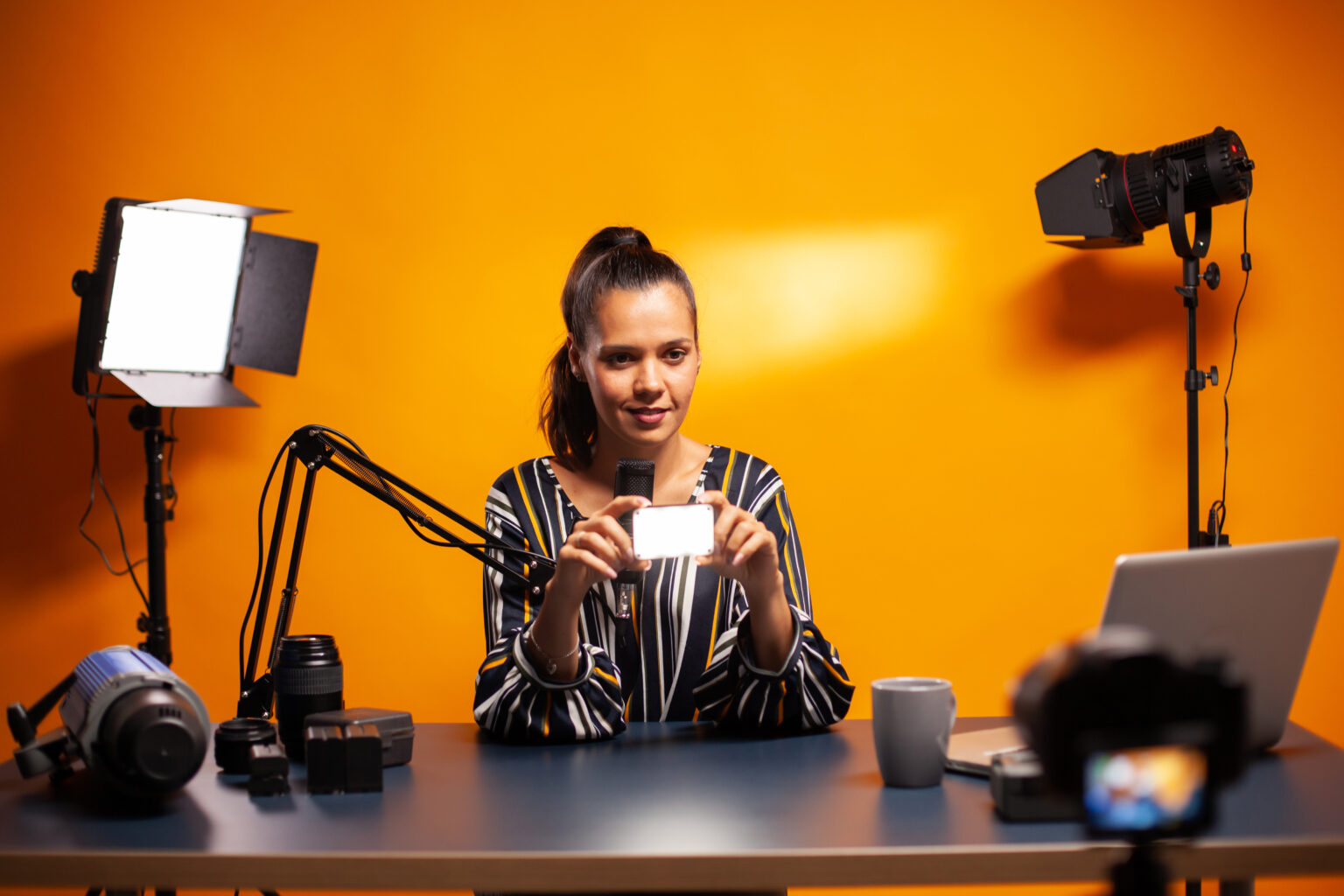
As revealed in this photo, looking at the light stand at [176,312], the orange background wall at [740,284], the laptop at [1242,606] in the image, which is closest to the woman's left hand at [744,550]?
the laptop at [1242,606]

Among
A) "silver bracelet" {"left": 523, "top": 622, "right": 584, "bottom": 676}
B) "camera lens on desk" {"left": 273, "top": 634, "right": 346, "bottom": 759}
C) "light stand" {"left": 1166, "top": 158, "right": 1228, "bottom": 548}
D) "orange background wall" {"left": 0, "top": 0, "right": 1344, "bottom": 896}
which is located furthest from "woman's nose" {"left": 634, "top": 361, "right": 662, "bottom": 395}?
"light stand" {"left": 1166, "top": 158, "right": 1228, "bottom": 548}

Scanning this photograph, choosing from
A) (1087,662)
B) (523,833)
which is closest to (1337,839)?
(1087,662)

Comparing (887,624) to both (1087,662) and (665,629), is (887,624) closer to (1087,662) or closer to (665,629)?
(665,629)

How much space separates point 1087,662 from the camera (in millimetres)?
596

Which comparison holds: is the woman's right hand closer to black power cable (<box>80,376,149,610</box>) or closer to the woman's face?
the woman's face

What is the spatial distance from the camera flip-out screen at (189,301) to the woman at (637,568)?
2.49ft

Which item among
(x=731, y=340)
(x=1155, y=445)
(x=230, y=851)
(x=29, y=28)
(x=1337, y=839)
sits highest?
(x=29, y=28)

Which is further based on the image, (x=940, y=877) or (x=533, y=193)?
(x=533, y=193)

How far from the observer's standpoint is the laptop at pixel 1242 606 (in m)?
0.98

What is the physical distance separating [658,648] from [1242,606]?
0.93m

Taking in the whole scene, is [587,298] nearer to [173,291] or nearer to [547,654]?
[547,654]

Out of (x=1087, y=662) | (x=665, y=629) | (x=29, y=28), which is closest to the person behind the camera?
(x=1087, y=662)

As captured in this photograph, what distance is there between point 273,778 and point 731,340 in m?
1.76

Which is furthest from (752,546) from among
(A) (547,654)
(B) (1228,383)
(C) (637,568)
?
(B) (1228,383)
